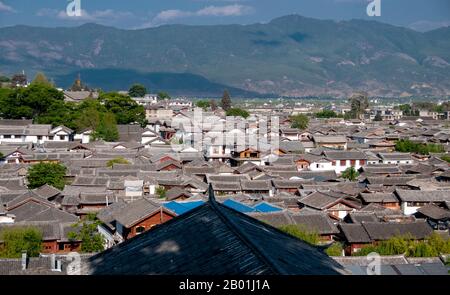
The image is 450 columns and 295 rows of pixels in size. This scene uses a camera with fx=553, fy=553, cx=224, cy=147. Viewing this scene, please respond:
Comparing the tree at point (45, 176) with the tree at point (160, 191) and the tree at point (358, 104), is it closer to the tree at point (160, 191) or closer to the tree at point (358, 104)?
the tree at point (160, 191)

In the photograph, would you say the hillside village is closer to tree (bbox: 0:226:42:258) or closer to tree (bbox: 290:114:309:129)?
tree (bbox: 0:226:42:258)

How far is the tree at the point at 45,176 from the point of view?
56.3ft

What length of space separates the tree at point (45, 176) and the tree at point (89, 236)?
15.8 feet

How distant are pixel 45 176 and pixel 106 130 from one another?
11.3 m

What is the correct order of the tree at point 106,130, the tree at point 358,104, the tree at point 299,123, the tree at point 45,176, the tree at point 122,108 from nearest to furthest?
the tree at point 45,176 < the tree at point 106,130 < the tree at point 122,108 < the tree at point 299,123 < the tree at point 358,104

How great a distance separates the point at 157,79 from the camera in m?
82.5

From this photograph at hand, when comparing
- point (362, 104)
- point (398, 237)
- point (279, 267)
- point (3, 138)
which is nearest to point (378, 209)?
point (398, 237)

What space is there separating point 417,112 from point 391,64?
537 inches

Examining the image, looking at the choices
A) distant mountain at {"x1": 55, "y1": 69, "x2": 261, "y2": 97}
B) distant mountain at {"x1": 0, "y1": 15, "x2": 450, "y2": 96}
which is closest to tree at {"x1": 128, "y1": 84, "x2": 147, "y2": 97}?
distant mountain at {"x1": 0, "y1": 15, "x2": 450, "y2": 96}

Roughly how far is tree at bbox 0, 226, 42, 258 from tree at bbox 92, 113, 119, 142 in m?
17.5

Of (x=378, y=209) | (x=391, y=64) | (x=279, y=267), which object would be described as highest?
(x=391, y=64)

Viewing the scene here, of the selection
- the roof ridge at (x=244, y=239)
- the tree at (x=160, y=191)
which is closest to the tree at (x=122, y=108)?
the tree at (x=160, y=191)

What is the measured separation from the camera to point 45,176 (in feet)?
56.6

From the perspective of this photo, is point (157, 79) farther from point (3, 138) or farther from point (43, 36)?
point (3, 138)
